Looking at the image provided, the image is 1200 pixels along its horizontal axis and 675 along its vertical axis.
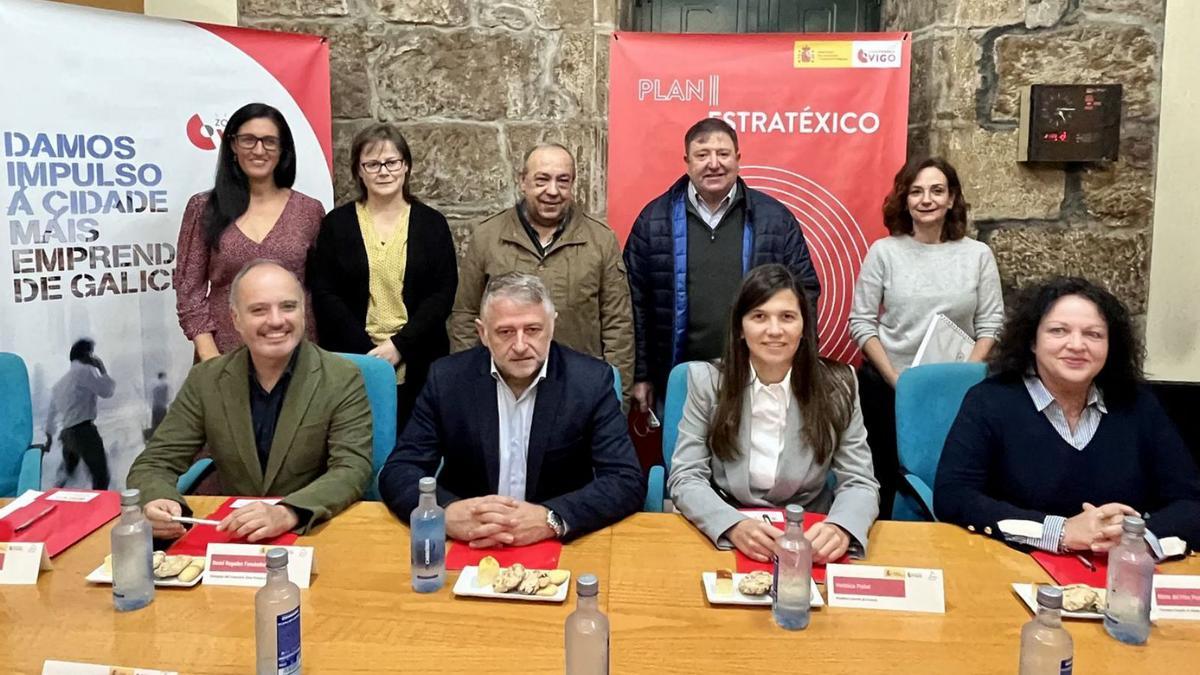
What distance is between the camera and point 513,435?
7.08 ft

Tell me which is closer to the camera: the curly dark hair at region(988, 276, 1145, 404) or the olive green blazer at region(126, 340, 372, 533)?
the curly dark hair at region(988, 276, 1145, 404)

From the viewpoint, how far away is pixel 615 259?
9.77 feet

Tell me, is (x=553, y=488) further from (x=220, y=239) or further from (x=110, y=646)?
(x=220, y=239)

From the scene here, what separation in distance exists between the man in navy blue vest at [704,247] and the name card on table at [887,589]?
1.45m

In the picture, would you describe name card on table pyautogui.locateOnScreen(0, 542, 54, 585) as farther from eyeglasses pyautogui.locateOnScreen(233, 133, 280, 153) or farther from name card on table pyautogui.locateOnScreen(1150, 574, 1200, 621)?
name card on table pyautogui.locateOnScreen(1150, 574, 1200, 621)

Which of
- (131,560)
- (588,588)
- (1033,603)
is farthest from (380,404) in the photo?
(1033,603)

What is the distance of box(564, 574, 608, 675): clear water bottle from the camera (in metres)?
1.22

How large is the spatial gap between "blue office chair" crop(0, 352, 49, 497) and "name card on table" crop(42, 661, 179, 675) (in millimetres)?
1266

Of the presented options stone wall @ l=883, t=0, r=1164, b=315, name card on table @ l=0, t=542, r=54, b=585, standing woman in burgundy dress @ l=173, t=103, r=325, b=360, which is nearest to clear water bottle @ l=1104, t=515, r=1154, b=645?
name card on table @ l=0, t=542, r=54, b=585

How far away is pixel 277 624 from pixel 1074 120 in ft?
10.8

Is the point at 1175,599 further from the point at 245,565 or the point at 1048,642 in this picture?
the point at 245,565

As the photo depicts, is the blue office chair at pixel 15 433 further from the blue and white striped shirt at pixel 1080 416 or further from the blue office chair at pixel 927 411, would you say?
the blue and white striped shirt at pixel 1080 416

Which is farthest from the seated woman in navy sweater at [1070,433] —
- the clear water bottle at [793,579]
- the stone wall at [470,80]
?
the stone wall at [470,80]

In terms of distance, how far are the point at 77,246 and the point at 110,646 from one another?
6.74 ft
